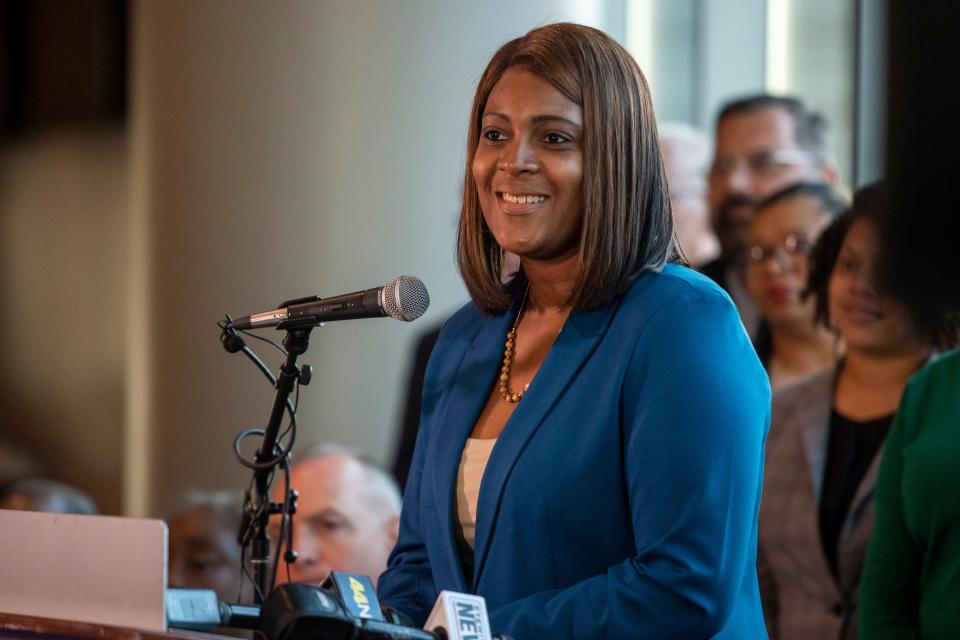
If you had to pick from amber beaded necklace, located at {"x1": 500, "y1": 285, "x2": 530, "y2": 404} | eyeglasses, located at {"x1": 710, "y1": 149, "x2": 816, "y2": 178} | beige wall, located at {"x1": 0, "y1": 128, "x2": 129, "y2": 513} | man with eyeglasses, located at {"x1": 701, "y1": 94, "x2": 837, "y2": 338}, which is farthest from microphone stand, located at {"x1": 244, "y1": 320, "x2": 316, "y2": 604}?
beige wall, located at {"x1": 0, "y1": 128, "x2": 129, "y2": 513}

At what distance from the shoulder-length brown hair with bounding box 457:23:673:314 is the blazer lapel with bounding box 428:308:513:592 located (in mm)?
207

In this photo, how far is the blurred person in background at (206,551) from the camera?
11.8ft

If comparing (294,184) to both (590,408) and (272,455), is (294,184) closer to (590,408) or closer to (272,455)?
(272,455)

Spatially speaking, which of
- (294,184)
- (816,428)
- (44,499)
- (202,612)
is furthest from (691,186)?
(202,612)

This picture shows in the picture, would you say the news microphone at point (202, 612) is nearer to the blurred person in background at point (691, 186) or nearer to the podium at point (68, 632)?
the podium at point (68, 632)

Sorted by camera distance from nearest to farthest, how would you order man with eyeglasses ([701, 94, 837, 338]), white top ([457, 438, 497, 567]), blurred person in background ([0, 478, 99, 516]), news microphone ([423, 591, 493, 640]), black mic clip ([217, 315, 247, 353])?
news microphone ([423, 591, 493, 640])
white top ([457, 438, 497, 567])
black mic clip ([217, 315, 247, 353])
man with eyeglasses ([701, 94, 837, 338])
blurred person in background ([0, 478, 99, 516])

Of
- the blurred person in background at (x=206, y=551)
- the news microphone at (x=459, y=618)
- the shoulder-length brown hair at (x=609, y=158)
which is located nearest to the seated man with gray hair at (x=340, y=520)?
the blurred person in background at (x=206, y=551)

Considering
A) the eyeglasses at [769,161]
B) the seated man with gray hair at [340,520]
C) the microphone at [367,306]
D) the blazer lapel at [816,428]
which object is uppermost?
the eyeglasses at [769,161]

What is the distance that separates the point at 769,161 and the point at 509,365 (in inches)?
93.8

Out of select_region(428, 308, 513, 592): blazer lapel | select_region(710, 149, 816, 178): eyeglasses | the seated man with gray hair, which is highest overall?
select_region(710, 149, 816, 178): eyeglasses

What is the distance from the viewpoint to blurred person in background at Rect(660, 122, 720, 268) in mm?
4574

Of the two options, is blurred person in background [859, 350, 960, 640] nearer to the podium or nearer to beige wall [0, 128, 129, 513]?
the podium

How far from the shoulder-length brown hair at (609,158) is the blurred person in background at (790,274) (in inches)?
71.3

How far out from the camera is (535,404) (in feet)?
5.98
